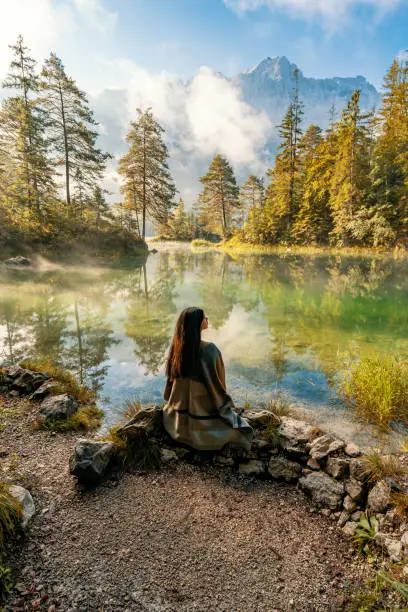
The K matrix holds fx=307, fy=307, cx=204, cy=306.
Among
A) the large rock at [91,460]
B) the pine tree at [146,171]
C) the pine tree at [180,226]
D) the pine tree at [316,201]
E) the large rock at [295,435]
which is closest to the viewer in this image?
the large rock at [91,460]

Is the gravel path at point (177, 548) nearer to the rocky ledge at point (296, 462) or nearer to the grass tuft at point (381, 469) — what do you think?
the rocky ledge at point (296, 462)

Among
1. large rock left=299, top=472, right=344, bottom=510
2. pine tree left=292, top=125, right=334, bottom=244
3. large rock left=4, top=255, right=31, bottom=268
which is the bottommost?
large rock left=299, top=472, right=344, bottom=510

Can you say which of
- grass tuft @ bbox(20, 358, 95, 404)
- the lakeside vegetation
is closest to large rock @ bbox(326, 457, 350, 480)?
grass tuft @ bbox(20, 358, 95, 404)

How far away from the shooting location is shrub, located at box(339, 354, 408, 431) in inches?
195

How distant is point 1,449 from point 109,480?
1507 mm

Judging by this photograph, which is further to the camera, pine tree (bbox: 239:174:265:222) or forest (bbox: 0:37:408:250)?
Answer: pine tree (bbox: 239:174:265:222)

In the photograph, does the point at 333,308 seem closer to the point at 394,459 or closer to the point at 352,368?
the point at 352,368

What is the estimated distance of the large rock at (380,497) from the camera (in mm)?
2875

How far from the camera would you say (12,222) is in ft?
77.3

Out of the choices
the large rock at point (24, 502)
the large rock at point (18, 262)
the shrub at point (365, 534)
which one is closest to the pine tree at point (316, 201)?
the large rock at point (18, 262)

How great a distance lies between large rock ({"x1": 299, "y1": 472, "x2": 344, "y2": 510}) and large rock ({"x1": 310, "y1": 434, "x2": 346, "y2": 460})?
228 mm

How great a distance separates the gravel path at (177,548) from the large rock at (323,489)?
125 mm

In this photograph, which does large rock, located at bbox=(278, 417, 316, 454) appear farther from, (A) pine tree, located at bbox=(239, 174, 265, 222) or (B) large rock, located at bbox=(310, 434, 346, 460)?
(A) pine tree, located at bbox=(239, 174, 265, 222)

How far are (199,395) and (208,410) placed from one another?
0.23 meters
